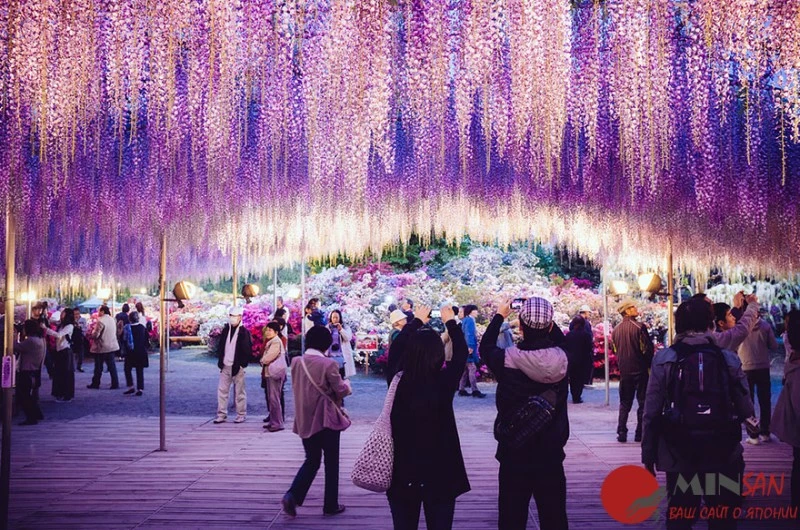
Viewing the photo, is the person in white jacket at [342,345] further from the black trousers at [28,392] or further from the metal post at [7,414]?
the metal post at [7,414]

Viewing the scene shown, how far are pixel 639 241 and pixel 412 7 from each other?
264 inches

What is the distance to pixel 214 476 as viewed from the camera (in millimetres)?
4910

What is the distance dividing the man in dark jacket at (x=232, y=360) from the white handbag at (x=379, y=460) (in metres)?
5.11

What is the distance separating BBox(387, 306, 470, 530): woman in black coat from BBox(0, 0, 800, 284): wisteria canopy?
2107 millimetres

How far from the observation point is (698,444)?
2.65m

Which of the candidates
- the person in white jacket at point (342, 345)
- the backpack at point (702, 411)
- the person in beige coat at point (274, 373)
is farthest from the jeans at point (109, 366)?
the backpack at point (702, 411)

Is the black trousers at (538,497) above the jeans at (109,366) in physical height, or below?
above

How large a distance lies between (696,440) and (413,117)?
3845 mm

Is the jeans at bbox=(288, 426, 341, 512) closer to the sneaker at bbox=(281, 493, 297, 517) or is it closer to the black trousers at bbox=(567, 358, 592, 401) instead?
the sneaker at bbox=(281, 493, 297, 517)

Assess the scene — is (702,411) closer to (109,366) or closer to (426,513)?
(426,513)

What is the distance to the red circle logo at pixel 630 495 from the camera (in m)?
3.94

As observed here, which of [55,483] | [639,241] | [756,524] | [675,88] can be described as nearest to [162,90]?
[55,483]

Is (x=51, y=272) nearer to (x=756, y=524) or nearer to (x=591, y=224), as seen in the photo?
(x=591, y=224)

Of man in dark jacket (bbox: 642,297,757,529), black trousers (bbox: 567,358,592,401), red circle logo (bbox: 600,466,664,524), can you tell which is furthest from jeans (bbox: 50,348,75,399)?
man in dark jacket (bbox: 642,297,757,529)
